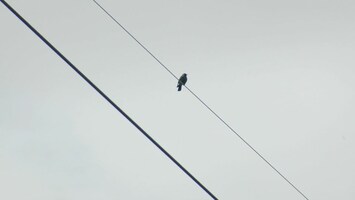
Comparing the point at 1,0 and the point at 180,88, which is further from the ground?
the point at 180,88

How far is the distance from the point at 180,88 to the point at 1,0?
1764 cm

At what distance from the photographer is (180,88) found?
23625 millimetres

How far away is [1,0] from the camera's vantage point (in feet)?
20.2

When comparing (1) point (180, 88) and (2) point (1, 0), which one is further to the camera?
(1) point (180, 88)
